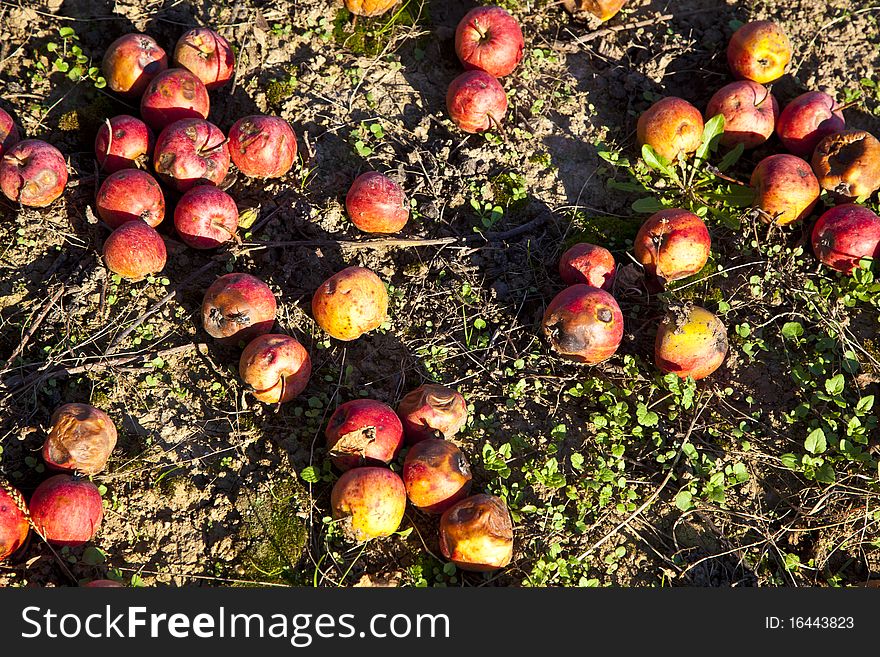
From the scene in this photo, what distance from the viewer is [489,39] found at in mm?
5496

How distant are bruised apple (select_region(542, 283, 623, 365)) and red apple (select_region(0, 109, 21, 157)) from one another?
11.8 ft

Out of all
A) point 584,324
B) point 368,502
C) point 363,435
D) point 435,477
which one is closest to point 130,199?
point 363,435

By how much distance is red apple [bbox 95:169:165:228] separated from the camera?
4.63 meters

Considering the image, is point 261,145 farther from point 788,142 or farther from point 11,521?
point 788,142

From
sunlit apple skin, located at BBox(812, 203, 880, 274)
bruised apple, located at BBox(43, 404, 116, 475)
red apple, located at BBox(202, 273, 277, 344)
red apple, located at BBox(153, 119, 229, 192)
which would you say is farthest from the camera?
sunlit apple skin, located at BBox(812, 203, 880, 274)

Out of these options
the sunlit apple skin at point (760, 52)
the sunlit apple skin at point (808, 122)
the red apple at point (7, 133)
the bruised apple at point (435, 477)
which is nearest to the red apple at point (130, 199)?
the red apple at point (7, 133)

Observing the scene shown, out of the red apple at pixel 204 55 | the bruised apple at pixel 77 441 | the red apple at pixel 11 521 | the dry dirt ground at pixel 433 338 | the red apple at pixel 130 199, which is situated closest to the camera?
the red apple at pixel 11 521

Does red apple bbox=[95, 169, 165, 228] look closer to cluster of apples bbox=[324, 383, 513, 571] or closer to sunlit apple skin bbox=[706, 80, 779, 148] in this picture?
cluster of apples bbox=[324, 383, 513, 571]

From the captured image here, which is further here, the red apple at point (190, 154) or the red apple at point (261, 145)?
the red apple at point (261, 145)

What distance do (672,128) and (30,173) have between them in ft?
13.8

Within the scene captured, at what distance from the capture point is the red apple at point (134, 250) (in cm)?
448

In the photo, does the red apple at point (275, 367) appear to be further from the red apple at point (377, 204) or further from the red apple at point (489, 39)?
the red apple at point (489, 39)

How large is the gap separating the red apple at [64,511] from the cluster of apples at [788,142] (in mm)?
4242

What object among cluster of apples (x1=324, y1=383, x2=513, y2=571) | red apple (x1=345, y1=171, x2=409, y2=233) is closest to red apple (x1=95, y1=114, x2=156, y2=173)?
red apple (x1=345, y1=171, x2=409, y2=233)
